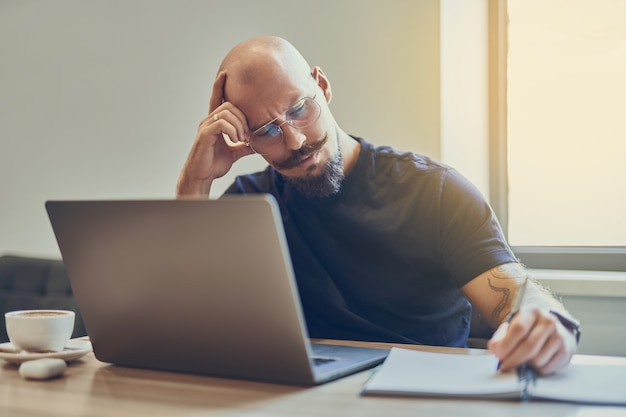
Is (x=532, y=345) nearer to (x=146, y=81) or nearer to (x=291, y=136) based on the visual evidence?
(x=291, y=136)

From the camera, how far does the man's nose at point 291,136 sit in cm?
146

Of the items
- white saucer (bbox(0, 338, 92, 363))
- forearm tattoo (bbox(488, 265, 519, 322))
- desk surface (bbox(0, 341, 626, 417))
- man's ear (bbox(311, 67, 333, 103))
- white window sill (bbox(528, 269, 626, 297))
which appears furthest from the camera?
white window sill (bbox(528, 269, 626, 297))

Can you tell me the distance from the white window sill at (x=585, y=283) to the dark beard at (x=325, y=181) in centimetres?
62

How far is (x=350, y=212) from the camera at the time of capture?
59.0 inches

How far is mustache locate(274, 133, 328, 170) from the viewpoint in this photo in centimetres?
149

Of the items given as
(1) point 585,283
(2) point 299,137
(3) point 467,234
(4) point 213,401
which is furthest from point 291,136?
(1) point 585,283

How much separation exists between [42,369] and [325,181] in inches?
29.3

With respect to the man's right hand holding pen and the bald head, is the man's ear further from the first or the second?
the man's right hand holding pen

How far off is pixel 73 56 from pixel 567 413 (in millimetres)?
2332

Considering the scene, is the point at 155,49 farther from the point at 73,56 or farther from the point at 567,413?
the point at 567,413

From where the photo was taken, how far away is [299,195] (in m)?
1.56

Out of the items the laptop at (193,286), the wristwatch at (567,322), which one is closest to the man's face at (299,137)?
the laptop at (193,286)

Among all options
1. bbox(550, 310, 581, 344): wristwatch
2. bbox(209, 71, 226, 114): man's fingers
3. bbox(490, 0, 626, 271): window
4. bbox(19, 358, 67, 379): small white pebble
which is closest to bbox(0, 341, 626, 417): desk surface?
bbox(19, 358, 67, 379): small white pebble

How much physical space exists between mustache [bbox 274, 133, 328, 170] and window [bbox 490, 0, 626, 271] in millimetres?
867
